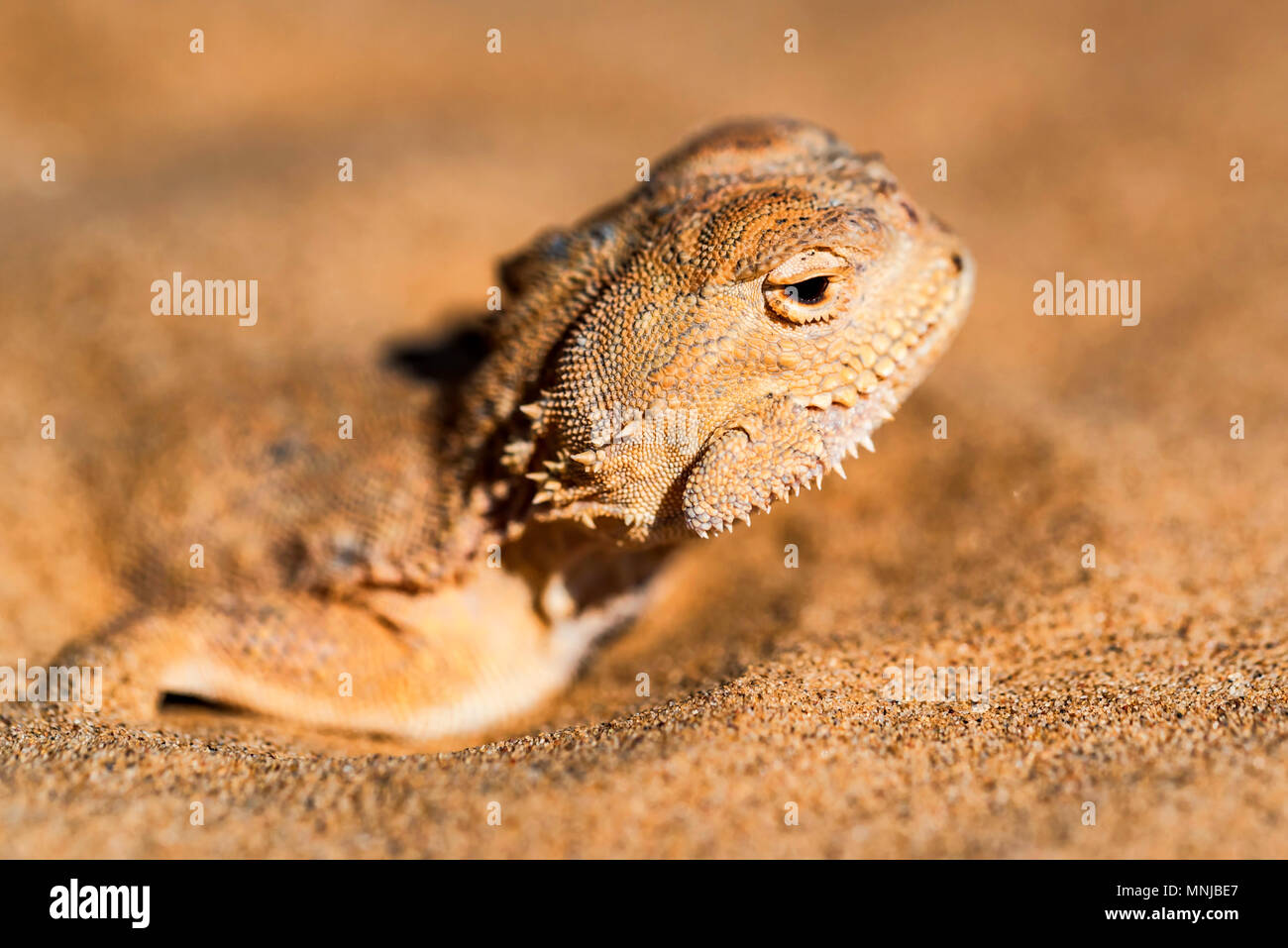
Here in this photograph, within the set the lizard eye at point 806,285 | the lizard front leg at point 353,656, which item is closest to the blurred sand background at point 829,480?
the lizard front leg at point 353,656

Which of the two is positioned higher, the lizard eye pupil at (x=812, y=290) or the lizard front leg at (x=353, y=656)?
the lizard eye pupil at (x=812, y=290)

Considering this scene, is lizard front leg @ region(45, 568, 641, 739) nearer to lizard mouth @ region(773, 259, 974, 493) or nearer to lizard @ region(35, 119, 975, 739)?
lizard @ region(35, 119, 975, 739)

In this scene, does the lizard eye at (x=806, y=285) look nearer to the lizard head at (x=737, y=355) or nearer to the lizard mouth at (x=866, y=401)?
the lizard head at (x=737, y=355)

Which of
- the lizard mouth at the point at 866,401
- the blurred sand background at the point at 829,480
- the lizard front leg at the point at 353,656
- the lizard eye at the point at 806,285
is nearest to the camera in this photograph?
the blurred sand background at the point at 829,480

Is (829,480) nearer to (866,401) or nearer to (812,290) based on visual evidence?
(866,401)

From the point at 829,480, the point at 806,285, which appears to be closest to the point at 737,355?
the point at 806,285

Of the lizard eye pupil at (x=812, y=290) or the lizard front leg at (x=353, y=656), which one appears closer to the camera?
the lizard eye pupil at (x=812, y=290)
